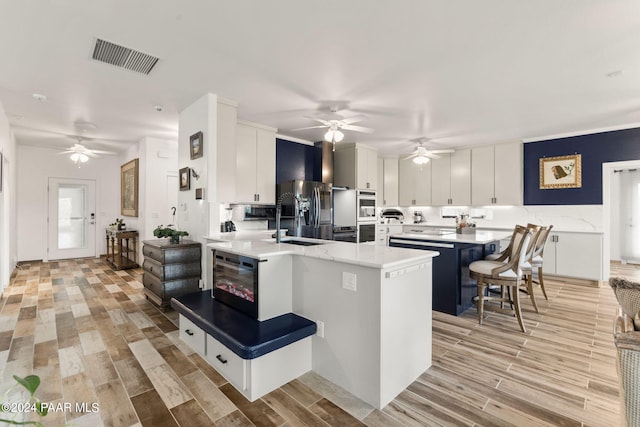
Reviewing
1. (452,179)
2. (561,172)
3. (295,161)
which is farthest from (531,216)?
(295,161)

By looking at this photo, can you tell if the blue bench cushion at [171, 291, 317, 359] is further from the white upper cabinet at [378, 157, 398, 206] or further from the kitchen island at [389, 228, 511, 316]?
the white upper cabinet at [378, 157, 398, 206]

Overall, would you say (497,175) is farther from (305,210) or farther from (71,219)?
(71,219)

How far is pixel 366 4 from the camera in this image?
217cm

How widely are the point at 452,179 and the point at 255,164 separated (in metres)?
4.43

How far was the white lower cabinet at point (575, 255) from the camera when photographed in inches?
200

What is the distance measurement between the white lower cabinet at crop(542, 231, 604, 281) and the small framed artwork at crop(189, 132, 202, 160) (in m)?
5.98

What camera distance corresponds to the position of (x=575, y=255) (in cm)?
529

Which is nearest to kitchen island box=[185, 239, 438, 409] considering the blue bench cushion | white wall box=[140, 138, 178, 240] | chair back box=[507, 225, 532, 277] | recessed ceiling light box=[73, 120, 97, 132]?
the blue bench cushion

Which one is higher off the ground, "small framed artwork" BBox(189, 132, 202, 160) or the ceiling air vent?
the ceiling air vent

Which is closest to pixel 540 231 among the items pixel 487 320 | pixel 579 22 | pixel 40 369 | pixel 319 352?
pixel 487 320

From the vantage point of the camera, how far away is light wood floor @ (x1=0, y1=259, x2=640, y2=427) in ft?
6.28

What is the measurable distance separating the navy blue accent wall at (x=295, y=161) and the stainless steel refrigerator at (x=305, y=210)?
0.56m

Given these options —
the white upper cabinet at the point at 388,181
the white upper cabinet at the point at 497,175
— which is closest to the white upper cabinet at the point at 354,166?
the white upper cabinet at the point at 388,181

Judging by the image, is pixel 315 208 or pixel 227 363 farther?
pixel 315 208
